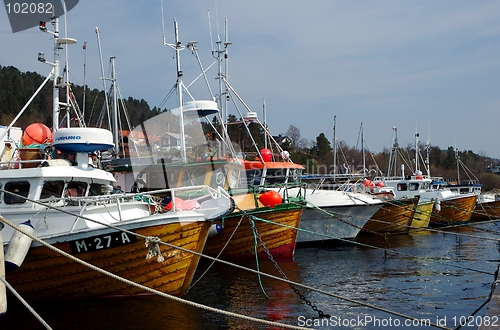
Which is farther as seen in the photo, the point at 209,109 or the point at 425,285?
the point at 209,109

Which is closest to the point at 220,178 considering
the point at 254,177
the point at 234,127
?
the point at 254,177

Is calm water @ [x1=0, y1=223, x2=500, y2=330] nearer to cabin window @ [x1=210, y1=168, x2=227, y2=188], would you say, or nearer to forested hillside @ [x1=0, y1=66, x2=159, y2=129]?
cabin window @ [x1=210, y1=168, x2=227, y2=188]

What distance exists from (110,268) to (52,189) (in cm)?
214

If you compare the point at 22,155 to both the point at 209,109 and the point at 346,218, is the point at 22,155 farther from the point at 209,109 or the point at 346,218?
the point at 346,218

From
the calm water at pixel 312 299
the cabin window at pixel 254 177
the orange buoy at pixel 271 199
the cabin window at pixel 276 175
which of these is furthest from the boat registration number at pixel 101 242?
the cabin window at pixel 276 175

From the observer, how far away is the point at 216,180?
15703 millimetres

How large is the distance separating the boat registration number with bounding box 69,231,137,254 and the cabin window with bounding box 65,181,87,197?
1.45 metres

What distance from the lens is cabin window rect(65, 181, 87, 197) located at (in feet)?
34.4

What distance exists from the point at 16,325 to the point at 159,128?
1094cm

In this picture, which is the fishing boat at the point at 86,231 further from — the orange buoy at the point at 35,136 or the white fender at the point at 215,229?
the white fender at the point at 215,229

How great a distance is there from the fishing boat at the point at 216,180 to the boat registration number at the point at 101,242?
497 cm

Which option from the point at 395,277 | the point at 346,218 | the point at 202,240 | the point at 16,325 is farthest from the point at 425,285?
the point at 16,325

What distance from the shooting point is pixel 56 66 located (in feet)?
38.3

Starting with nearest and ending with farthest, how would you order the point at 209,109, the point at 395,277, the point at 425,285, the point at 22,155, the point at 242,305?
the point at 242,305 → the point at 22,155 → the point at 425,285 → the point at 395,277 → the point at 209,109
